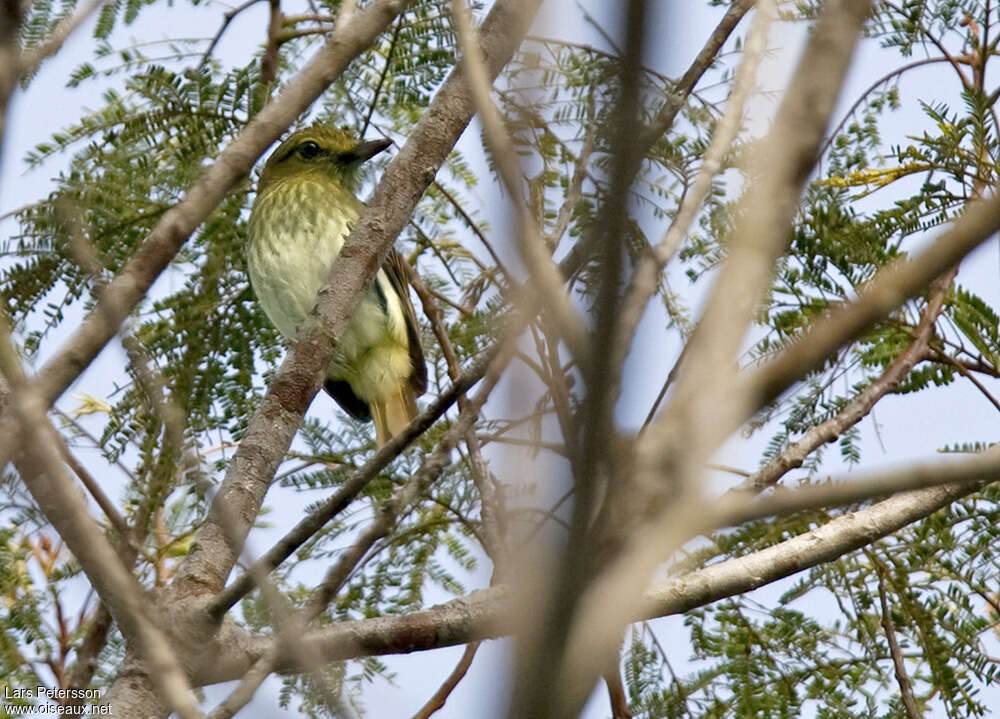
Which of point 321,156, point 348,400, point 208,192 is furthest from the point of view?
point 321,156

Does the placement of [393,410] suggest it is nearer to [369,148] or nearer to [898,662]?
[369,148]

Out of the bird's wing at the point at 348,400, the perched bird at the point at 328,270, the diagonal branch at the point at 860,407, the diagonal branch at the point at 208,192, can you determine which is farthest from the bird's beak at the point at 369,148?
the diagonal branch at the point at 860,407

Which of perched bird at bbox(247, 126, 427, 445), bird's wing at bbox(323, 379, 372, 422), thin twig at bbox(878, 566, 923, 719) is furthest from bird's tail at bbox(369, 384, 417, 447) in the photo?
thin twig at bbox(878, 566, 923, 719)

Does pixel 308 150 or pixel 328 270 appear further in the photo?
pixel 308 150

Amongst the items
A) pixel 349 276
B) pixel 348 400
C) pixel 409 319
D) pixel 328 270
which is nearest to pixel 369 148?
pixel 328 270

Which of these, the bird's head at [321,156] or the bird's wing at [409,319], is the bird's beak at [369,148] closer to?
the bird's head at [321,156]

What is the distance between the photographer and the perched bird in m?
4.55

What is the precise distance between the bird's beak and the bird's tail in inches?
33.5

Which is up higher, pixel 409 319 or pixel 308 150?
pixel 308 150

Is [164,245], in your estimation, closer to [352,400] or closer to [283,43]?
[283,43]

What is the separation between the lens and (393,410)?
186 inches

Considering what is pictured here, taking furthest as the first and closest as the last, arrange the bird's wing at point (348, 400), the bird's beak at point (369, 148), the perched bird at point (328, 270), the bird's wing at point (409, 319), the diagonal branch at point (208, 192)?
the bird's wing at point (348, 400) < the bird's beak at point (369, 148) < the perched bird at point (328, 270) < the bird's wing at point (409, 319) < the diagonal branch at point (208, 192)

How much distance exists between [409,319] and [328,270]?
0.39 meters

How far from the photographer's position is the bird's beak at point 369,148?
466 cm
